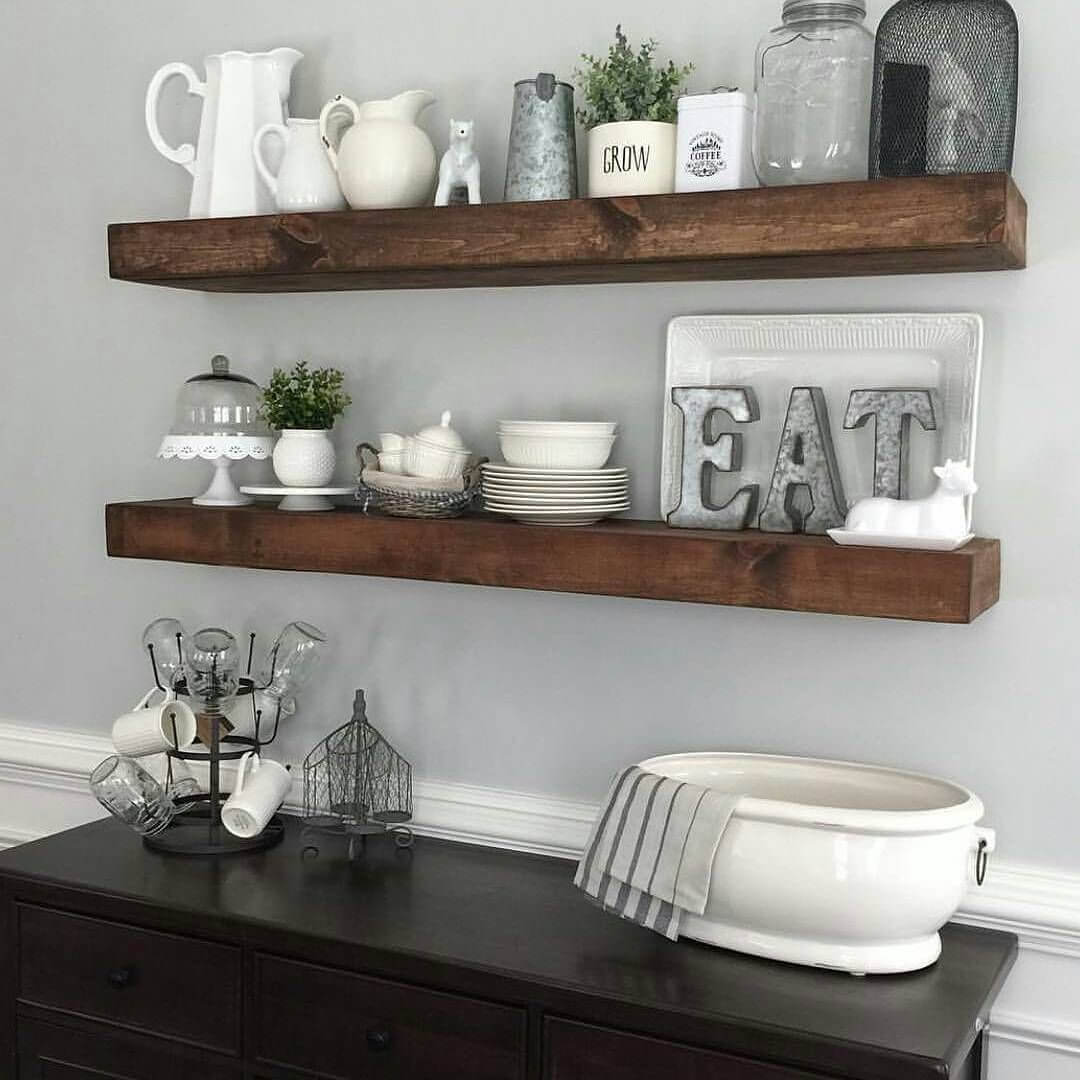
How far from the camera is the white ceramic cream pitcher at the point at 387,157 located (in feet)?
6.44

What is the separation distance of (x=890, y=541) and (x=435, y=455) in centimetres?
66

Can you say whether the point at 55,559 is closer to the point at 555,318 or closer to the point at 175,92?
the point at 175,92

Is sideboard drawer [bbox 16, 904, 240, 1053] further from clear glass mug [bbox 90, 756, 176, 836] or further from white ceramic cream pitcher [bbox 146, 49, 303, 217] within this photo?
white ceramic cream pitcher [bbox 146, 49, 303, 217]

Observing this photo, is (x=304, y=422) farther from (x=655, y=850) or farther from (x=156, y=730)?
(x=655, y=850)

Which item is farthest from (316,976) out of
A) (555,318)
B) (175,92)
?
(175,92)

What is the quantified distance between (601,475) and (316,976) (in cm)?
76

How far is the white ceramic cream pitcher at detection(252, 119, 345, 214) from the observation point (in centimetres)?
203

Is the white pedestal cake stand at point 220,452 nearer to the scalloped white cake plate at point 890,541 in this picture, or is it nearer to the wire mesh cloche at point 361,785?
the wire mesh cloche at point 361,785

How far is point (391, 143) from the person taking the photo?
1963mm

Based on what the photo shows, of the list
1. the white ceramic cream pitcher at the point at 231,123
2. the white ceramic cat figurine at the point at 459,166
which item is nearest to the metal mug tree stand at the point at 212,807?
the white ceramic cream pitcher at the point at 231,123

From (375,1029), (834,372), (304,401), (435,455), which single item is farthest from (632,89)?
(375,1029)

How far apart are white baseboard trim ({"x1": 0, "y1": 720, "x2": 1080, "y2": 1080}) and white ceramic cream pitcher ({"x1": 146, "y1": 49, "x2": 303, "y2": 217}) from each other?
950mm

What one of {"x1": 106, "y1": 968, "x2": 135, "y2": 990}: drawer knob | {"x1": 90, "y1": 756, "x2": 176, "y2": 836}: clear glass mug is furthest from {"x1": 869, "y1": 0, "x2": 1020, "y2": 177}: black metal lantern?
{"x1": 106, "y1": 968, "x2": 135, "y2": 990}: drawer knob

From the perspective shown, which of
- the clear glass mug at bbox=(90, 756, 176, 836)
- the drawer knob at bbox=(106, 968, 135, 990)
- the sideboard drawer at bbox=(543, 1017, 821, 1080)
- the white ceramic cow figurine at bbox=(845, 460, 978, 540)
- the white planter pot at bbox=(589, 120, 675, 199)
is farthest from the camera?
the clear glass mug at bbox=(90, 756, 176, 836)
